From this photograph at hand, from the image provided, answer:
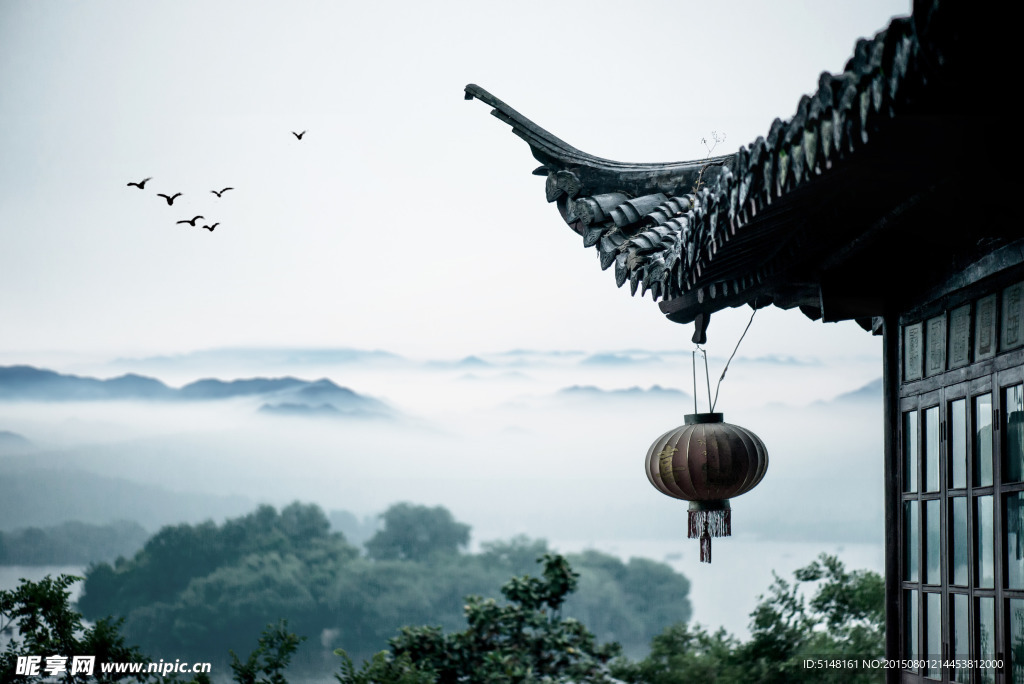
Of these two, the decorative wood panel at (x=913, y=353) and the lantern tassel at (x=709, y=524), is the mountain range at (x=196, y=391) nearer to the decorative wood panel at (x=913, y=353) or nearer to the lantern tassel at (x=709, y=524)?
the lantern tassel at (x=709, y=524)

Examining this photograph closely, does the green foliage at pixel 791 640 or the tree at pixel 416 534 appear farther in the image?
the tree at pixel 416 534

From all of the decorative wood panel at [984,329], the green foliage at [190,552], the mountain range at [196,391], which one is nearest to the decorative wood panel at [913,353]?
the decorative wood panel at [984,329]

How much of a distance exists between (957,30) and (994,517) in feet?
3.62

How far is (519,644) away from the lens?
17.1 ft

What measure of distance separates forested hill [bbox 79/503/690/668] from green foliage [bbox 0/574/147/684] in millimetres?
Answer: 7282

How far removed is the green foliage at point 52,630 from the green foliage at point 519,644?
141cm

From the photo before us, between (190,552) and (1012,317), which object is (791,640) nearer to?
(1012,317)

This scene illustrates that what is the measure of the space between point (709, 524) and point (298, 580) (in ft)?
33.0

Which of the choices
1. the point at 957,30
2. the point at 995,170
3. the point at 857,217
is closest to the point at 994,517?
the point at 857,217

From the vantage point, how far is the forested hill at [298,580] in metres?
11.5

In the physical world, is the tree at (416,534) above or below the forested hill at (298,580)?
above

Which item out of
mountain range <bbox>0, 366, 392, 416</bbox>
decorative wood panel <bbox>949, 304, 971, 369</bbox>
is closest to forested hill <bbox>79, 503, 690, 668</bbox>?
mountain range <bbox>0, 366, 392, 416</bbox>

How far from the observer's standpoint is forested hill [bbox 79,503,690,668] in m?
11.5

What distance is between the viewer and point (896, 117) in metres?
1.12
